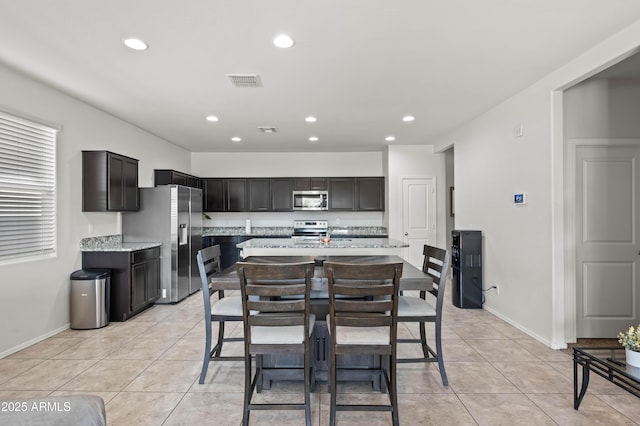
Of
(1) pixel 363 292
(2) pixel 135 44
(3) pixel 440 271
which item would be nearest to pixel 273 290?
(1) pixel 363 292

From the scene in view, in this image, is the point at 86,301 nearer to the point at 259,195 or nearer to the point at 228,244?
the point at 228,244

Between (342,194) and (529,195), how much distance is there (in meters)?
3.97

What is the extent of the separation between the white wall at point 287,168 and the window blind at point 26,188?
3797 mm

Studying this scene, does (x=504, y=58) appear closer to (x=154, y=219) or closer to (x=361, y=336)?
(x=361, y=336)

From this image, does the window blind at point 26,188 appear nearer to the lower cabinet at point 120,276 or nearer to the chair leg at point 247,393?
the lower cabinet at point 120,276

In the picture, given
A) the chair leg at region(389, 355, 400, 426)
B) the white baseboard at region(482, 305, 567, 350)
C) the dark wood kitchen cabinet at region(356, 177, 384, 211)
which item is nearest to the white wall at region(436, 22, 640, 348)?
the white baseboard at region(482, 305, 567, 350)

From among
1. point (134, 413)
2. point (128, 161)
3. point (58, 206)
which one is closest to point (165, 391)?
point (134, 413)

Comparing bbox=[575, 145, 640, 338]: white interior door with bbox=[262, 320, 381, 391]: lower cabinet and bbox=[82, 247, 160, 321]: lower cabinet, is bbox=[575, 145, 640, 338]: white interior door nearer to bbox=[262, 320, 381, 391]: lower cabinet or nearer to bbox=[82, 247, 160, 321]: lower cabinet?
bbox=[262, 320, 381, 391]: lower cabinet

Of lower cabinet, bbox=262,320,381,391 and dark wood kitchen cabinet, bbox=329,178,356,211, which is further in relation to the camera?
dark wood kitchen cabinet, bbox=329,178,356,211

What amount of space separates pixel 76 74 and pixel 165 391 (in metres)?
3.02

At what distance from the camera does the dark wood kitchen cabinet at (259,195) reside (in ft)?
23.6

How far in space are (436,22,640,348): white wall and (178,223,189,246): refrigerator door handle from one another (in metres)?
4.33

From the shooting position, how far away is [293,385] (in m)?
2.58

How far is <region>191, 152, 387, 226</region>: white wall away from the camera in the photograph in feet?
24.4
